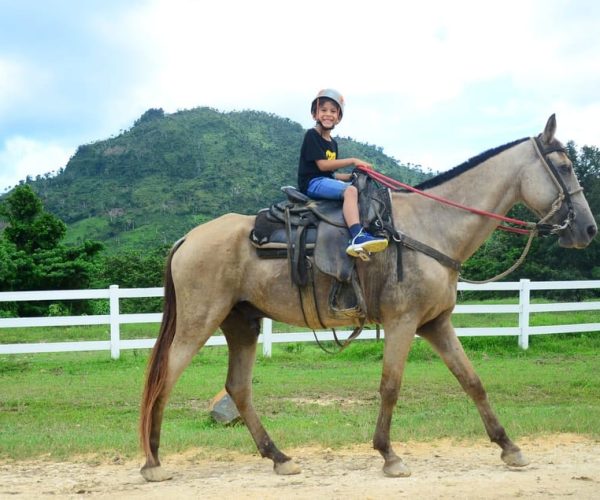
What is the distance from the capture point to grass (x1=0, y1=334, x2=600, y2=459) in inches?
264

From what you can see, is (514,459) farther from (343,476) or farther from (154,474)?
(154,474)

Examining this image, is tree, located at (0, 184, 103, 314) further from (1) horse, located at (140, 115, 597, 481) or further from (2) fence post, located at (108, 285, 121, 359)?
(1) horse, located at (140, 115, 597, 481)

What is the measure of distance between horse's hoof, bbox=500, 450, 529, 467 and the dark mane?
2.36 meters

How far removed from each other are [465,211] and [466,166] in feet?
1.40

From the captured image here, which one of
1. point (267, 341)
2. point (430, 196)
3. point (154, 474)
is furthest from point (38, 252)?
point (430, 196)

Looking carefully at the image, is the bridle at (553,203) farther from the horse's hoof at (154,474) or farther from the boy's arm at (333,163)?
the horse's hoof at (154,474)

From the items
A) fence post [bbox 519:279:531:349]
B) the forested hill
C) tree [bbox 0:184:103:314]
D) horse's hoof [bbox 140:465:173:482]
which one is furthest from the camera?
the forested hill

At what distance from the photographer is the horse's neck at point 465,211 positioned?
5.64m

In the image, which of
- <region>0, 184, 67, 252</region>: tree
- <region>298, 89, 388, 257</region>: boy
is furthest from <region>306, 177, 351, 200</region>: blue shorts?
<region>0, 184, 67, 252</region>: tree

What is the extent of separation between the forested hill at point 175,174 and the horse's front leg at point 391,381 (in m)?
45.7

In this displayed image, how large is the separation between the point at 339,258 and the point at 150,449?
2248 mm

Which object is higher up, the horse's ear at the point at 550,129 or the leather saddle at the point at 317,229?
the horse's ear at the point at 550,129

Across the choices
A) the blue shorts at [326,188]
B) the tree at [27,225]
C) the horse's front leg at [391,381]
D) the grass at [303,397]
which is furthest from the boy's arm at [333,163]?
the tree at [27,225]

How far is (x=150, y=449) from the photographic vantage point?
5551mm
